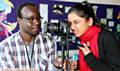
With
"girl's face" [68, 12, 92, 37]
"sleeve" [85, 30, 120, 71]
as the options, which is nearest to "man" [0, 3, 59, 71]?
"girl's face" [68, 12, 92, 37]

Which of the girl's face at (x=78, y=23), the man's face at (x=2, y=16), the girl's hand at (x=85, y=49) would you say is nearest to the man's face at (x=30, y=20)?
the man's face at (x=2, y=16)

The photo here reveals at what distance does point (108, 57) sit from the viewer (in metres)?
1.37

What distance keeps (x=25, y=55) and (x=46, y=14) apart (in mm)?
376

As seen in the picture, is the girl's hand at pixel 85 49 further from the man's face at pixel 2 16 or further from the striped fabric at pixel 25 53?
the man's face at pixel 2 16

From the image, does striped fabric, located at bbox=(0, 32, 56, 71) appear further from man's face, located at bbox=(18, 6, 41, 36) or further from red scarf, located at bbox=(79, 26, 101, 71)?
red scarf, located at bbox=(79, 26, 101, 71)

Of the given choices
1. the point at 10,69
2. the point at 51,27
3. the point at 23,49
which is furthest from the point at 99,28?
the point at 10,69

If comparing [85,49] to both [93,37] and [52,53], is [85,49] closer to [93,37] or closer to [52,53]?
[93,37]

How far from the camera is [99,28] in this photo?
147 cm

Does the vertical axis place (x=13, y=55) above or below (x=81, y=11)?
below

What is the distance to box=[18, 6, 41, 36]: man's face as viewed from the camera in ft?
5.64

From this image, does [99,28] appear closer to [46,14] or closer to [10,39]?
[46,14]

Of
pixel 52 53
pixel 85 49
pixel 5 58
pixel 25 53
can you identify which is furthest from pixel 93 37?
pixel 5 58

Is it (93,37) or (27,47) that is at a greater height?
(93,37)

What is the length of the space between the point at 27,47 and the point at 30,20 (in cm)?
22
